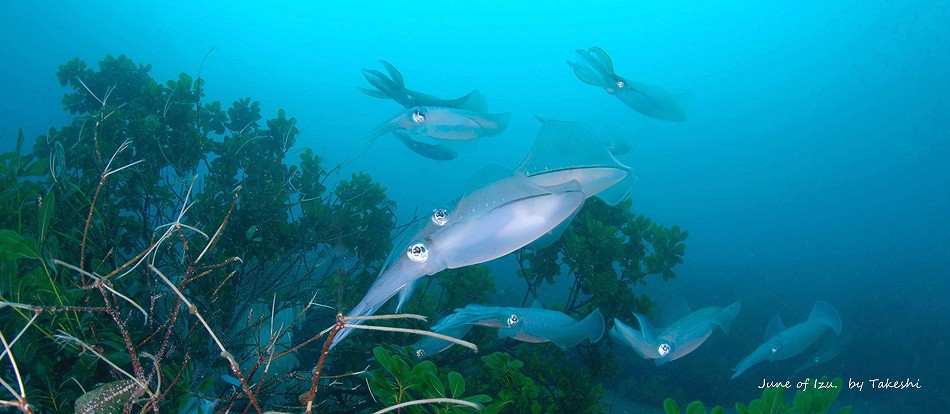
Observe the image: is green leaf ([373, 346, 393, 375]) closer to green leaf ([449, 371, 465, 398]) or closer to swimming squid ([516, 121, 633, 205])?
green leaf ([449, 371, 465, 398])

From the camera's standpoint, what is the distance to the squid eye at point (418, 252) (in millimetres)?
1736

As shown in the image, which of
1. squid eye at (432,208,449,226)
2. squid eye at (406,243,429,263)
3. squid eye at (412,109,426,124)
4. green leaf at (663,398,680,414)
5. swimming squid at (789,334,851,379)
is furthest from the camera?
swimming squid at (789,334,851,379)

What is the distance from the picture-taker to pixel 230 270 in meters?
4.37

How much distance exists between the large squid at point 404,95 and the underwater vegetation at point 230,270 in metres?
0.12

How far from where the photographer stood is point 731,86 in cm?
8400

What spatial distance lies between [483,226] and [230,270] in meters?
3.76

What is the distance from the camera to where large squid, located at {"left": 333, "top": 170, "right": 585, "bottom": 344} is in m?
1.79

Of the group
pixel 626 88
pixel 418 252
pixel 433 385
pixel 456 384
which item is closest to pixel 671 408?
pixel 456 384

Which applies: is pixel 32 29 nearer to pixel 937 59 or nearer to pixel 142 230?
pixel 142 230

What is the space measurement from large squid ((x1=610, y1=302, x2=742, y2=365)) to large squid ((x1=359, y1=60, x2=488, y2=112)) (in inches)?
121

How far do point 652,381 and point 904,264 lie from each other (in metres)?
31.8

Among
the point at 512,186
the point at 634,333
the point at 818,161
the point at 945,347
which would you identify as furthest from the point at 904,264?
the point at 818,161

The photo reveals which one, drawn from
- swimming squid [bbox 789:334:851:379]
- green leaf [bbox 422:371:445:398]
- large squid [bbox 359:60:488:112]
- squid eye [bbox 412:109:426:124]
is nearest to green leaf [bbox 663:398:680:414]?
green leaf [bbox 422:371:445:398]

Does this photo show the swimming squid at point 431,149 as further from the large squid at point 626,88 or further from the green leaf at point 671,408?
the green leaf at point 671,408
